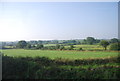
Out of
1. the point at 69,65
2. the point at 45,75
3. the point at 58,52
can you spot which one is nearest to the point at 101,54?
the point at 69,65

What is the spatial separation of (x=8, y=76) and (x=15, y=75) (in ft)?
0.59

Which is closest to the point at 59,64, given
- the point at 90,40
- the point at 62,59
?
the point at 62,59

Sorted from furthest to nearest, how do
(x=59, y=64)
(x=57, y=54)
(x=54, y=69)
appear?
(x=57, y=54) → (x=59, y=64) → (x=54, y=69)

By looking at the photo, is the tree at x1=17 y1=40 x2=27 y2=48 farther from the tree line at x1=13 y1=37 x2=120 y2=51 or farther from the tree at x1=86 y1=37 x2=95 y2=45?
the tree at x1=86 y1=37 x2=95 y2=45

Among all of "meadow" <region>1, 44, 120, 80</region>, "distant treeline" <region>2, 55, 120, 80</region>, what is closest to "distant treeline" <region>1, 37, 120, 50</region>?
"meadow" <region>1, 44, 120, 80</region>

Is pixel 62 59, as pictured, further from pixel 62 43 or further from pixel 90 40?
pixel 90 40

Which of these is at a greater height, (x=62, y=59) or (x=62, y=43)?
(x=62, y=43)

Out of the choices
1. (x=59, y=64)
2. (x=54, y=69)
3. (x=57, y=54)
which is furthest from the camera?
(x=57, y=54)

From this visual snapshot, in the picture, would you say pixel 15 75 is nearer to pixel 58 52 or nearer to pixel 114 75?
pixel 58 52

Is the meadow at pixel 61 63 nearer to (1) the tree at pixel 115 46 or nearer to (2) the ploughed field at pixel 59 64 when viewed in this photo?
(2) the ploughed field at pixel 59 64

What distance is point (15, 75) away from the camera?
3.28 meters

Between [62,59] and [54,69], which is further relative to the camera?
[62,59]

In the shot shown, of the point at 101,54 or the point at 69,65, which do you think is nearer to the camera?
the point at 69,65

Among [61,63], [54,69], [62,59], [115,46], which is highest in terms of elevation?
[115,46]
